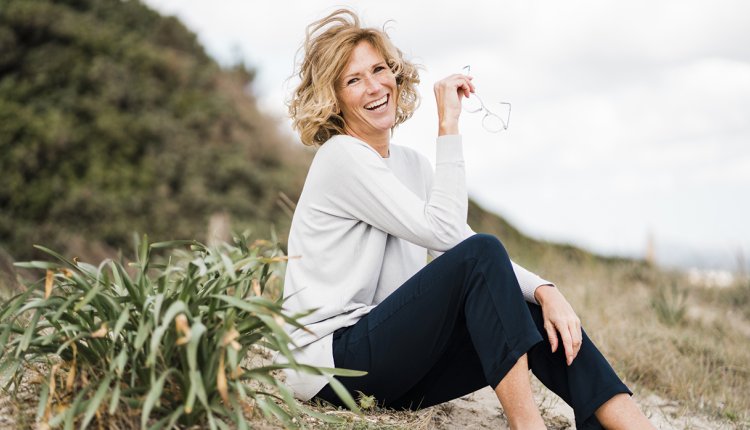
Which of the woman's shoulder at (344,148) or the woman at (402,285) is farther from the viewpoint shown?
the woman's shoulder at (344,148)

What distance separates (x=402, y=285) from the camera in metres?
2.70

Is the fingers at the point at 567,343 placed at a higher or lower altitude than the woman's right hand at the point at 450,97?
lower

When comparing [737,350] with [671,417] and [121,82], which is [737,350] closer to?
[671,417]

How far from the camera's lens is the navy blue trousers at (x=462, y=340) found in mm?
2498

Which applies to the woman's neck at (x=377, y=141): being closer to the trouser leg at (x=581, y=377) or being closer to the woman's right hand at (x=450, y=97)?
the woman's right hand at (x=450, y=97)

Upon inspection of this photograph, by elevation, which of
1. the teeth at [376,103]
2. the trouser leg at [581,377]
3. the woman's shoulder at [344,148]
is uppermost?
the teeth at [376,103]

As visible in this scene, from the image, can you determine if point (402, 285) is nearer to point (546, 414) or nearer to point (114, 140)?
point (546, 414)

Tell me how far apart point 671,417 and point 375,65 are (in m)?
2.30

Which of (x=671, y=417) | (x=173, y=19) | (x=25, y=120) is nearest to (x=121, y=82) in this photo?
(x=25, y=120)

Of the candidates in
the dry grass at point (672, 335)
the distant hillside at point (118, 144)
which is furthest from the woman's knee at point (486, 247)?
the distant hillside at point (118, 144)

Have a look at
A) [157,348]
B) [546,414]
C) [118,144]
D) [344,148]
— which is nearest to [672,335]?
[546,414]

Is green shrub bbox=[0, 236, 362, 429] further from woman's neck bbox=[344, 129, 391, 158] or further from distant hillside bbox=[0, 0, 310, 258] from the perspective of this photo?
distant hillside bbox=[0, 0, 310, 258]

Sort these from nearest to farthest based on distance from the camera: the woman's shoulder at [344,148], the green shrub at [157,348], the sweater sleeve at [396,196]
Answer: the green shrub at [157,348]
the sweater sleeve at [396,196]
the woman's shoulder at [344,148]

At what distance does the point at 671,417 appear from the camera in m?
3.70
